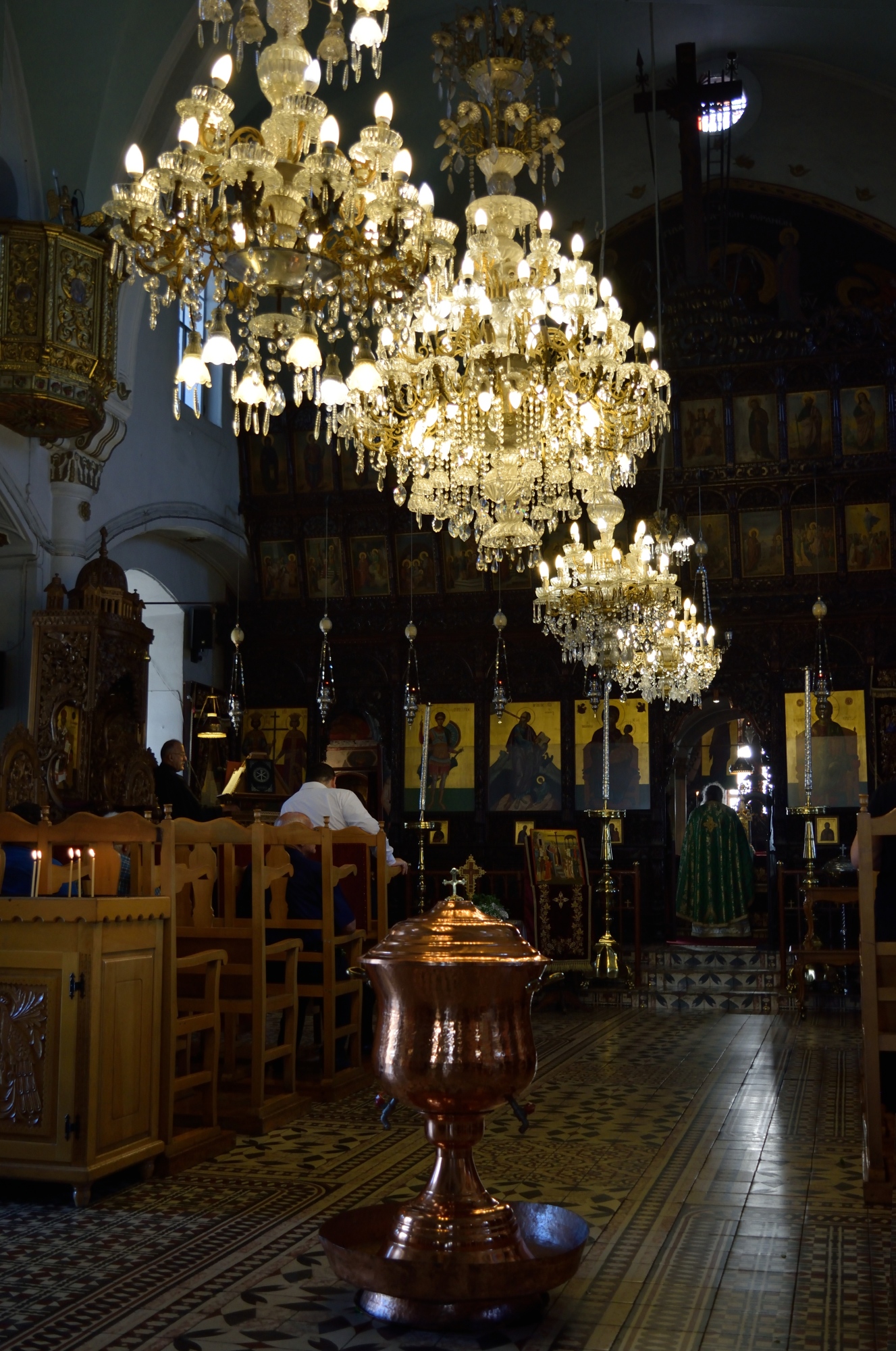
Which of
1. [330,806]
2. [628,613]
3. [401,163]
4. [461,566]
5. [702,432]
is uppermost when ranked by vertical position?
[702,432]

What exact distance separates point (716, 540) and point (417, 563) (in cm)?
318

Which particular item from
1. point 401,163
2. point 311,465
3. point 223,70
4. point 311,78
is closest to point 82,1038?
point 401,163

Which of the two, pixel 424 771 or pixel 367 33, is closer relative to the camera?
pixel 367 33

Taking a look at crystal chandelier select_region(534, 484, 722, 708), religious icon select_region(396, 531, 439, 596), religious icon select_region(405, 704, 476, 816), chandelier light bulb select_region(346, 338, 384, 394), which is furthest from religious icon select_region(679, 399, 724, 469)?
chandelier light bulb select_region(346, 338, 384, 394)

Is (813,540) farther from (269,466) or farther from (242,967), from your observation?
(242,967)

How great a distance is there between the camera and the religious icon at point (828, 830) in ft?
41.7

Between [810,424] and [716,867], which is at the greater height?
[810,424]

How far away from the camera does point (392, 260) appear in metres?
Answer: 5.25

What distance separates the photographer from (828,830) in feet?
41.9

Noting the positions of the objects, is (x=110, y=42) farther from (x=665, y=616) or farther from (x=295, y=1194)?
(x=295, y=1194)

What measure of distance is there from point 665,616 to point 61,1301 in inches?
303

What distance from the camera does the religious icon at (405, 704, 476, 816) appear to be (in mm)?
13695

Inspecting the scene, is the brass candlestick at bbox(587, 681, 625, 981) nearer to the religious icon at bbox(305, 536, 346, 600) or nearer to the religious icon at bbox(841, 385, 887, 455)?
the religious icon at bbox(841, 385, 887, 455)

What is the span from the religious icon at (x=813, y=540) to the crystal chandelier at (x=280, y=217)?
8.48 m
